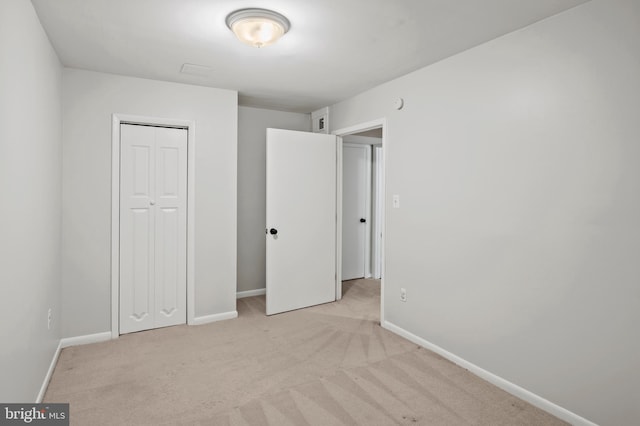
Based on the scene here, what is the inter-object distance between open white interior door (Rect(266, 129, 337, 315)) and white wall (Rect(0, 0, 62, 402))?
1922 millimetres

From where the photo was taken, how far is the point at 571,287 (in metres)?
2.12

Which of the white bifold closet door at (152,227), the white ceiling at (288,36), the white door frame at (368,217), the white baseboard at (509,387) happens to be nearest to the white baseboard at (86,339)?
the white bifold closet door at (152,227)

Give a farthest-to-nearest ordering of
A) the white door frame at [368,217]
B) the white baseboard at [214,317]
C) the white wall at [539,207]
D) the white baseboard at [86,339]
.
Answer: the white door frame at [368,217] < the white baseboard at [214,317] < the white baseboard at [86,339] < the white wall at [539,207]

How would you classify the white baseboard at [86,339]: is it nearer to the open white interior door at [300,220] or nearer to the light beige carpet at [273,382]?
the light beige carpet at [273,382]

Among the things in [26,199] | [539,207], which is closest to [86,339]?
[26,199]

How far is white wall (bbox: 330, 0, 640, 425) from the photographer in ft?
6.28

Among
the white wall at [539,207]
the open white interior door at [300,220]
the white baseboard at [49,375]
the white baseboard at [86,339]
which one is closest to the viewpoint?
the white wall at [539,207]

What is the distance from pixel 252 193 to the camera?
4.70 m

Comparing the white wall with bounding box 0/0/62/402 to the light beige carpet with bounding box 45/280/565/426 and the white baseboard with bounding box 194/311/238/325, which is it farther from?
the white baseboard with bounding box 194/311/238/325

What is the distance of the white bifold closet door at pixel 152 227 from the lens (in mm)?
3396

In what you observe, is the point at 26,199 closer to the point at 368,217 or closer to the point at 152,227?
the point at 152,227

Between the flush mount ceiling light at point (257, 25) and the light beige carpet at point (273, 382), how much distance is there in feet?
7.52

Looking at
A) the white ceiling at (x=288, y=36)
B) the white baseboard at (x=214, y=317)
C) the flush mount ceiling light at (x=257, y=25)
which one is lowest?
the white baseboard at (x=214, y=317)

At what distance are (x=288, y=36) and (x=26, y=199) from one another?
1.88 metres
